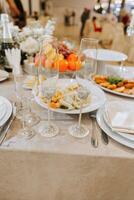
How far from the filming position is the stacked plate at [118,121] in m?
0.66

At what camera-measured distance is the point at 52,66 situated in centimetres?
75

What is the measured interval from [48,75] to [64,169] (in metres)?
0.34

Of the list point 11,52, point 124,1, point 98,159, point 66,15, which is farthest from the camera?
point 66,15

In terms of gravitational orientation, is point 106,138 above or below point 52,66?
below

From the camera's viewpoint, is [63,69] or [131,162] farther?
[63,69]

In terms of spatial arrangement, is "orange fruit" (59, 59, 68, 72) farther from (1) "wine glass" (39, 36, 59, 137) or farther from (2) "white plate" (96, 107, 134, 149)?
(2) "white plate" (96, 107, 134, 149)

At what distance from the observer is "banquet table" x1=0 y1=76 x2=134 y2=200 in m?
0.63

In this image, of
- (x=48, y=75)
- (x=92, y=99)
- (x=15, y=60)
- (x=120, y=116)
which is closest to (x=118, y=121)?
(x=120, y=116)

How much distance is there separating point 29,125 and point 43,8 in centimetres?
853

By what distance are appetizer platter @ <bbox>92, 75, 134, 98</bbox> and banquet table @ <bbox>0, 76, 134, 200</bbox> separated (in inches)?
13.1

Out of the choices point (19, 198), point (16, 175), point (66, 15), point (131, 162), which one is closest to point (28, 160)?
point (16, 175)

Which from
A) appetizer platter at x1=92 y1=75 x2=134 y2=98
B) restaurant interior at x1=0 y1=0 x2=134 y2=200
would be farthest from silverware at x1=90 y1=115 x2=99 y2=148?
appetizer platter at x1=92 y1=75 x2=134 y2=98

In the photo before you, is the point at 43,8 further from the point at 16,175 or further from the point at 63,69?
Answer: the point at 16,175

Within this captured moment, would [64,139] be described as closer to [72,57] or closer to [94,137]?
[94,137]
